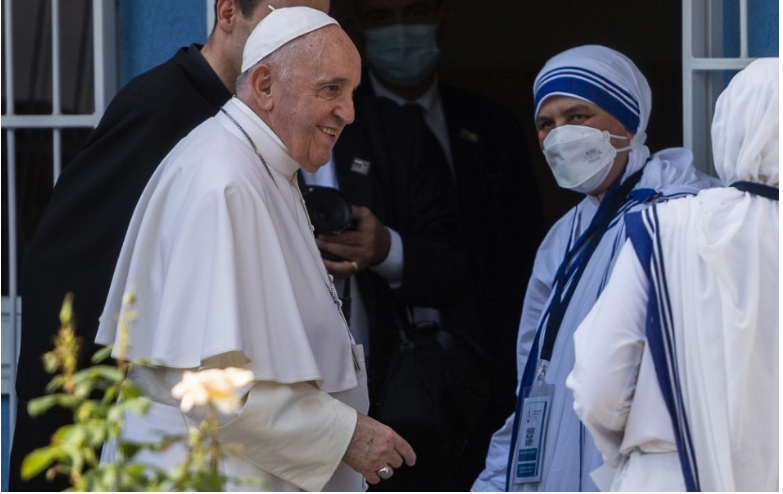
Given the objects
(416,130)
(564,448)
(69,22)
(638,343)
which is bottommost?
(564,448)

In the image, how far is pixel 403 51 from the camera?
531cm

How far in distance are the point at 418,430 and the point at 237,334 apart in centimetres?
135

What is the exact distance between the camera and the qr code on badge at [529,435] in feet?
13.1

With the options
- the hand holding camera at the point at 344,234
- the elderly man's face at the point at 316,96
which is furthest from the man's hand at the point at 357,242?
the elderly man's face at the point at 316,96

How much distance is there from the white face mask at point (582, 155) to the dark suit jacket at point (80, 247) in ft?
4.42

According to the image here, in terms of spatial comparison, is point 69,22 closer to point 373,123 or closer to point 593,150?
point 373,123

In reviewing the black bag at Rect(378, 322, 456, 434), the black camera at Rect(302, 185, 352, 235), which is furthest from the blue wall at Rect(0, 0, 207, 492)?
the black bag at Rect(378, 322, 456, 434)

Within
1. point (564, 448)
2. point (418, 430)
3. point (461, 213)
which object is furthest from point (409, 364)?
point (461, 213)

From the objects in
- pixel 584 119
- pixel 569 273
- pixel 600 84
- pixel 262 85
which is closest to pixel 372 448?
pixel 262 85

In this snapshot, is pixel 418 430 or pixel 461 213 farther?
pixel 461 213

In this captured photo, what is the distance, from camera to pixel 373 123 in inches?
191

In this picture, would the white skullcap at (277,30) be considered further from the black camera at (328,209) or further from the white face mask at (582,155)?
the white face mask at (582,155)

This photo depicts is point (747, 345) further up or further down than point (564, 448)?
further up

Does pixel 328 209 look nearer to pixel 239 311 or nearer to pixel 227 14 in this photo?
pixel 227 14
